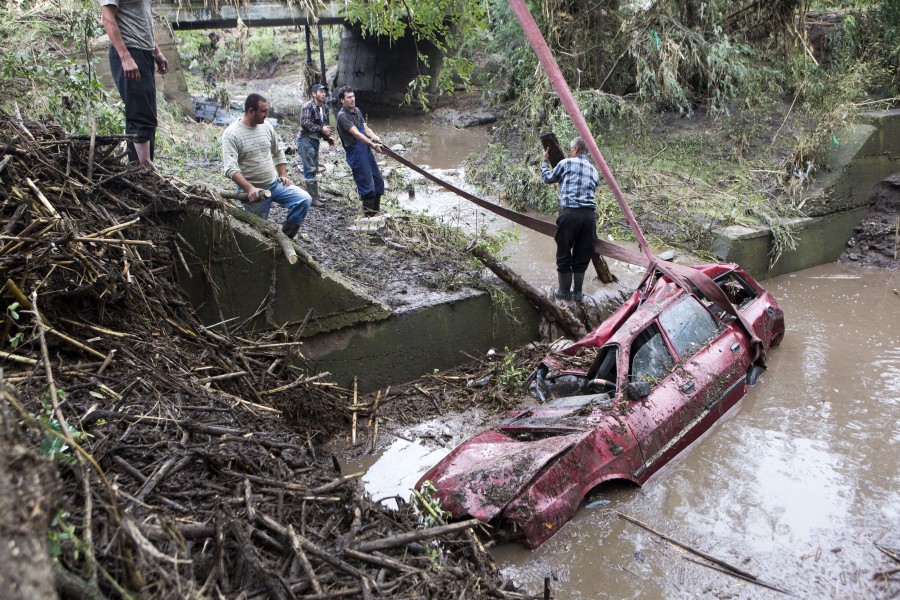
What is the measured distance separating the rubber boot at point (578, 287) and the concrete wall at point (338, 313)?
1.88 feet

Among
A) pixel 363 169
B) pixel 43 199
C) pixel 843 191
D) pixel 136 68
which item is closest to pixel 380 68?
pixel 363 169

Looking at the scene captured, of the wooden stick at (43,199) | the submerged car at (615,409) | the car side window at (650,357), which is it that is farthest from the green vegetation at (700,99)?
the wooden stick at (43,199)

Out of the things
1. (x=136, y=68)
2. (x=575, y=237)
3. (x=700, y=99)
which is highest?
(x=700, y=99)

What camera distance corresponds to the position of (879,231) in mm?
12141

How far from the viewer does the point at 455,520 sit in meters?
4.80

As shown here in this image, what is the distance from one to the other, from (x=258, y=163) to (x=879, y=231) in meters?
10.9

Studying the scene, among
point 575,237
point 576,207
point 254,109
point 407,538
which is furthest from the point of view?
point 575,237

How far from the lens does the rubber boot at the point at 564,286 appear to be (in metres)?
8.47

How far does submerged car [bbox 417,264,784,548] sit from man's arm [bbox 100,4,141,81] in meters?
4.50

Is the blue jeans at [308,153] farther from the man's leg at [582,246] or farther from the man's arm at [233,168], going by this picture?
the man's leg at [582,246]

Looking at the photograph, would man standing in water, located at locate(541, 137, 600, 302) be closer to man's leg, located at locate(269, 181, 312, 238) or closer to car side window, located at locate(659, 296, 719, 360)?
car side window, located at locate(659, 296, 719, 360)

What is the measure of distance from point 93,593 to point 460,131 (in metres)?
17.3

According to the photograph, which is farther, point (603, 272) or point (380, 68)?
point (380, 68)

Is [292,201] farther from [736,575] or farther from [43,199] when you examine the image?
[736,575]
